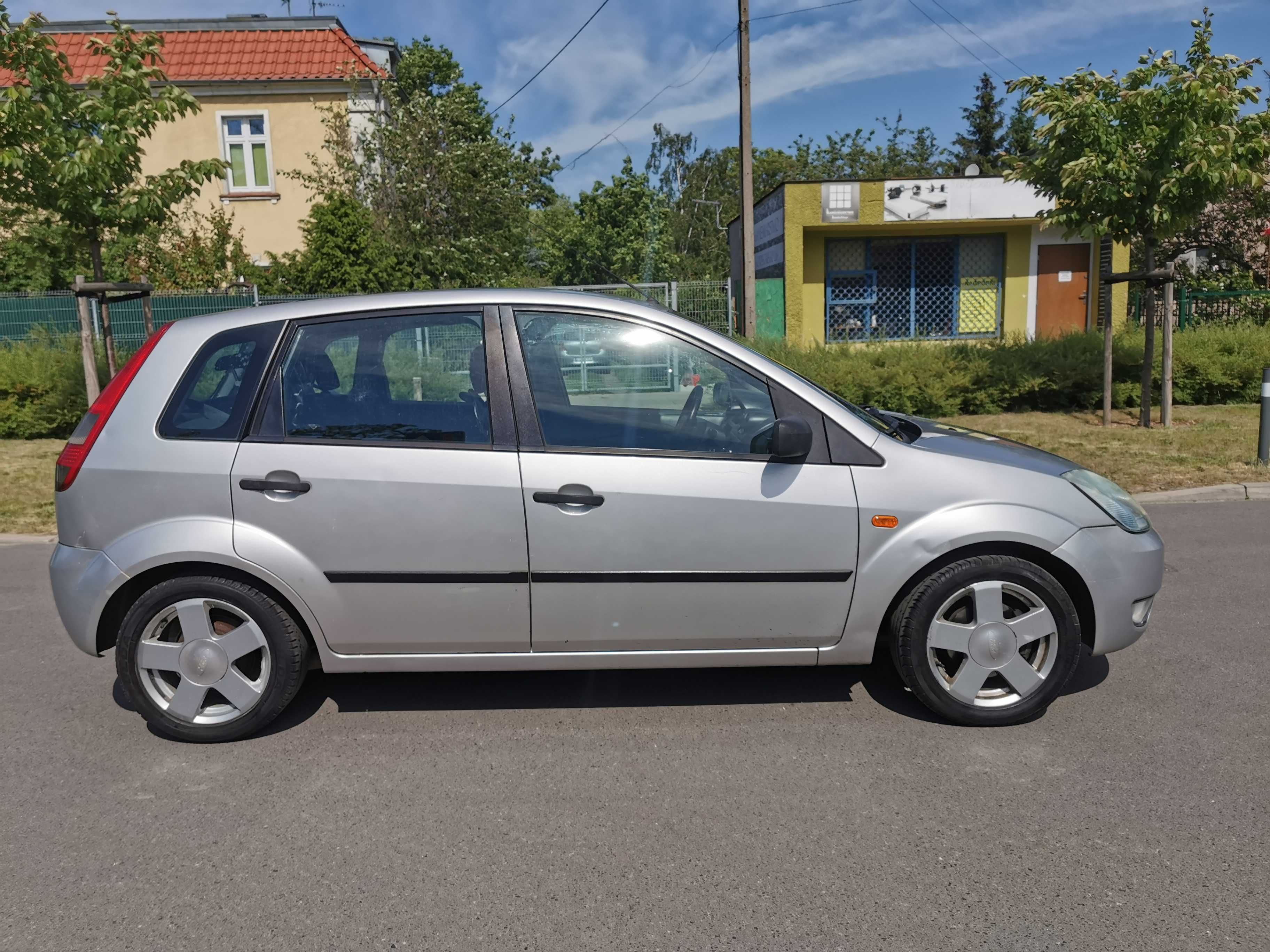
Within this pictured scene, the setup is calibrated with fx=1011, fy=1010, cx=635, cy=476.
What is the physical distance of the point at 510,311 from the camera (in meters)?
3.94

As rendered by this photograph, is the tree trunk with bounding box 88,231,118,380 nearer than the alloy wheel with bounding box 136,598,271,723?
No

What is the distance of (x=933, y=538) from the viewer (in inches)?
149

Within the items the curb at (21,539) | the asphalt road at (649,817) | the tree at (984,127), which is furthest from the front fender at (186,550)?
the tree at (984,127)

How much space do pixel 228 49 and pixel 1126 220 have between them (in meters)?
22.6

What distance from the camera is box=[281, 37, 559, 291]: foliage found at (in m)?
18.8

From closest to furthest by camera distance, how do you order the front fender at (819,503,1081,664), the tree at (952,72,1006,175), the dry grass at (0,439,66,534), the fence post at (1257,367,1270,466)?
the front fender at (819,503,1081,664), the dry grass at (0,439,66,534), the fence post at (1257,367,1270,466), the tree at (952,72,1006,175)

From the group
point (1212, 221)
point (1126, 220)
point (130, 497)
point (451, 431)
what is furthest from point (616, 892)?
point (1212, 221)

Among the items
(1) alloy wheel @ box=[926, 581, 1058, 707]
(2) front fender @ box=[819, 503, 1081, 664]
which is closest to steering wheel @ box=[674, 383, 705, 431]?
(2) front fender @ box=[819, 503, 1081, 664]

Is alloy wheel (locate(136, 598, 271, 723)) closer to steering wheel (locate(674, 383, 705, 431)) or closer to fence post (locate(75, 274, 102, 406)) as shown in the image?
steering wheel (locate(674, 383, 705, 431))

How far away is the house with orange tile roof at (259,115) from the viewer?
80.2ft

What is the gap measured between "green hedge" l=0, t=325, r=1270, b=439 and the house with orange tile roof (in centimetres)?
1148

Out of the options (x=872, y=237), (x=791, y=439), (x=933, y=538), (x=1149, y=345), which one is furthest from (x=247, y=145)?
(x=933, y=538)

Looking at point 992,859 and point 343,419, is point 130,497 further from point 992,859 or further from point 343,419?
point 992,859

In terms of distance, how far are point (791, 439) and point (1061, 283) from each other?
19911 millimetres
